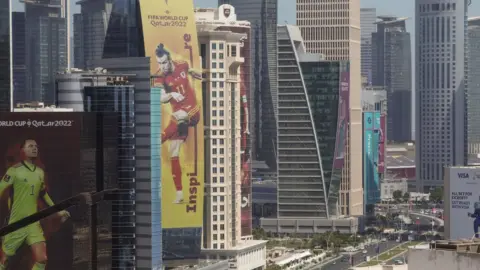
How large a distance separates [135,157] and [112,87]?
313 cm

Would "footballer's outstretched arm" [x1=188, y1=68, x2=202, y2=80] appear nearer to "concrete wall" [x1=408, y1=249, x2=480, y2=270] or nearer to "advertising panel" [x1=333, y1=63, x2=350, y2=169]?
"advertising panel" [x1=333, y1=63, x2=350, y2=169]

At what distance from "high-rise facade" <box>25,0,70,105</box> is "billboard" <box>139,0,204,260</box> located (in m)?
63.5

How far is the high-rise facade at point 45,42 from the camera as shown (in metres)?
140

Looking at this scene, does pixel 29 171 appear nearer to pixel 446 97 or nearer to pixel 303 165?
pixel 303 165

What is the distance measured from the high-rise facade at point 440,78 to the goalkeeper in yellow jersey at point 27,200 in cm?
12130

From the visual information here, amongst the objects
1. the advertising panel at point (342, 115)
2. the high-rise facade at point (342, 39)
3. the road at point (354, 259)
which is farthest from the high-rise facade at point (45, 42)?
the road at point (354, 259)

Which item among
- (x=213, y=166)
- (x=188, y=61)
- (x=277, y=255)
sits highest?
(x=188, y=61)

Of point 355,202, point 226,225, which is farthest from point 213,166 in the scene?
point 355,202

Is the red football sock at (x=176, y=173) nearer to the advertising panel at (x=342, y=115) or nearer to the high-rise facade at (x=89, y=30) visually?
the advertising panel at (x=342, y=115)

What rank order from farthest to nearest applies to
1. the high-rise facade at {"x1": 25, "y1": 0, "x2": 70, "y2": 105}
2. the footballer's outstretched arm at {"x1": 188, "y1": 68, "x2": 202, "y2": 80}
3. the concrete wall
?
the high-rise facade at {"x1": 25, "y1": 0, "x2": 70, "y2": 105} → the footballer's outstretched arm at {"x1": 188, "y1": 68, "x2": 202, "y2": 80} → the concrete wall

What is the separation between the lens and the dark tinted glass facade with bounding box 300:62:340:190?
10825cm

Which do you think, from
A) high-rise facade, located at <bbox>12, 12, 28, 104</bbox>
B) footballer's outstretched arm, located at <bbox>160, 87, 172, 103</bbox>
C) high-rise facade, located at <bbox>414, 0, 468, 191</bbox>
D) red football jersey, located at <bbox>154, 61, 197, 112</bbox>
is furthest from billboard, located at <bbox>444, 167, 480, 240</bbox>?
high-rise facade, located at <bbox>414, 0, 468, 191</bbox>

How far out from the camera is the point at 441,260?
18.2 m

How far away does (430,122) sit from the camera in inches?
6786
